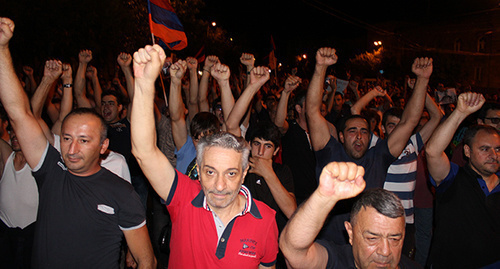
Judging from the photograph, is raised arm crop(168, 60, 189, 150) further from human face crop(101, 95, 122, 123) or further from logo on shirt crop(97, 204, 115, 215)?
human face crop(101, 95, 122, 123)

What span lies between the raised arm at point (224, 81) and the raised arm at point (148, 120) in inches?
75.2

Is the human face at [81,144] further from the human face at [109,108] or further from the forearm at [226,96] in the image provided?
the human face at [109,108]

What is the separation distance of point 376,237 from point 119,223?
1997 millimetres

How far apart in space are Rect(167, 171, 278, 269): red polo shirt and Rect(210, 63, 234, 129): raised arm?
1.86 m

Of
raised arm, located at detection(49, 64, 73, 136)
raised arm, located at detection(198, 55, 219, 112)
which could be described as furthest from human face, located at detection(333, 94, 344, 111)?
raised arm, located at detection(49, 64, 73, 136)

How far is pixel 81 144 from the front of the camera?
9.83ft

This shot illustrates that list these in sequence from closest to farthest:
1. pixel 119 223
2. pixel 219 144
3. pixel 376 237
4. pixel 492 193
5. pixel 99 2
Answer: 1. pixel 376 237
2. pixel 219 144
3. pixel 119 223
4. pixel 492 193
5. pixel 99 2

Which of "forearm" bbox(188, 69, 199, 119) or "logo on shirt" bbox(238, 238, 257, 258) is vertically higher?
"forearm" bbox(188, 69, 199, 119)

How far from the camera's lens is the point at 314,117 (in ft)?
14.0

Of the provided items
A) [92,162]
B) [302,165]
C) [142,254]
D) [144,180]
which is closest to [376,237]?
[142,254]

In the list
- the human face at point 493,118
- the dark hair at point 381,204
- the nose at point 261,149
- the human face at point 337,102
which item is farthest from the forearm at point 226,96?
the human face at point 337,102

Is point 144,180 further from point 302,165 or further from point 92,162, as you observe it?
point 92,162

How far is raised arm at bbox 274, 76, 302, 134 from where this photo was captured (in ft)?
18.9

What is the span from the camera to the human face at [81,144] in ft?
9.62
